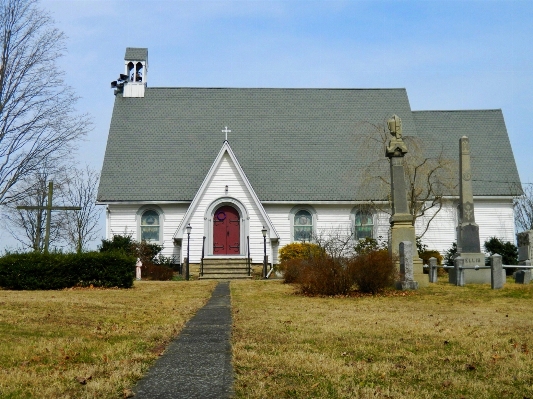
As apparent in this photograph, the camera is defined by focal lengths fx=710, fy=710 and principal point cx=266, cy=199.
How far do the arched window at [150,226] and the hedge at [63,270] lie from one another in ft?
37.8

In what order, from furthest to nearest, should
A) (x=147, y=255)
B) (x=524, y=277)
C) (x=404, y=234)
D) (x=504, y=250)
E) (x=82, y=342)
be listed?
1. (x=504, y=250)
2. (x=147, y=255)
3. (x=524, y=277)
4. (x=404, y=234)
5. (x=82, y=342)

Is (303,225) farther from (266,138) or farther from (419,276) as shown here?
(419,276)

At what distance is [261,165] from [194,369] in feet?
94.6

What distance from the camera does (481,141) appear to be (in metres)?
37.9

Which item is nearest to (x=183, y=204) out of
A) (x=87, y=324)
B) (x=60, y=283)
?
Result: (x=60, y=283)

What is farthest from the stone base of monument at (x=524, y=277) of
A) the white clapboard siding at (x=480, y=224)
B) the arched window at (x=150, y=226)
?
the arched window at (x=150, y=226)

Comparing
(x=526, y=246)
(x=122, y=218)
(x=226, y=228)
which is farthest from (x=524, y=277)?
(x=122, y=218)

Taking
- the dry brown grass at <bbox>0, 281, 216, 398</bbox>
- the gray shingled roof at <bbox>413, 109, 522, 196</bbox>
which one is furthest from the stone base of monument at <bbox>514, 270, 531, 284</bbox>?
the gray shingled roof at <bbox>413, 109, 522, 196</bbox>

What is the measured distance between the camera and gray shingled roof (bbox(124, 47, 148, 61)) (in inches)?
1558

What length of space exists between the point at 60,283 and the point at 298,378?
16.7m

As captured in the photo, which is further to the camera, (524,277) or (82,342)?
(524,277)

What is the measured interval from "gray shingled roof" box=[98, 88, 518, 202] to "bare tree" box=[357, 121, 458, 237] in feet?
1.98

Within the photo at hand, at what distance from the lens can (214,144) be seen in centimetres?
3619

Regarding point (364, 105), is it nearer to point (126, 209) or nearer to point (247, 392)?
point (126, 209)
